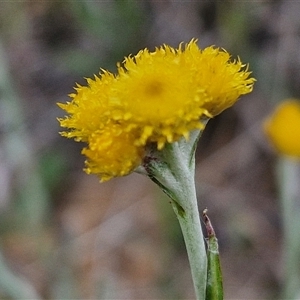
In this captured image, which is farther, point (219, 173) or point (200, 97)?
point (219, 173)

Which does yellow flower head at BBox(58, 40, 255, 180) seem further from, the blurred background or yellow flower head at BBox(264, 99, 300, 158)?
the blurred background

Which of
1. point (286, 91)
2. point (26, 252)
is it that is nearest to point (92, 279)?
point (26, 252)

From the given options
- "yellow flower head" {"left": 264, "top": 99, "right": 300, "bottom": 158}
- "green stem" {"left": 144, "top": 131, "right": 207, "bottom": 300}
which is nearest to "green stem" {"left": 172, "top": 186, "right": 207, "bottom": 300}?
"green stem" {"left": 144, "top": 131, "right": 207, "bottom": 300}

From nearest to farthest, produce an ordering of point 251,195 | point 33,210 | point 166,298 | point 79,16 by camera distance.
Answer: point 166,298, point 33,210, point 251,195, point 79,16

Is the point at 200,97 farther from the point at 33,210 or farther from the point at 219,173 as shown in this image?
the point at 219,173

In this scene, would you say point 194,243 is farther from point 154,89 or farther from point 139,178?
point 139,178

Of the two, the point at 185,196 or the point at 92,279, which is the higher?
the point at 92,279

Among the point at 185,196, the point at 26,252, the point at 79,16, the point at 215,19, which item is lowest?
the point at 185,196
